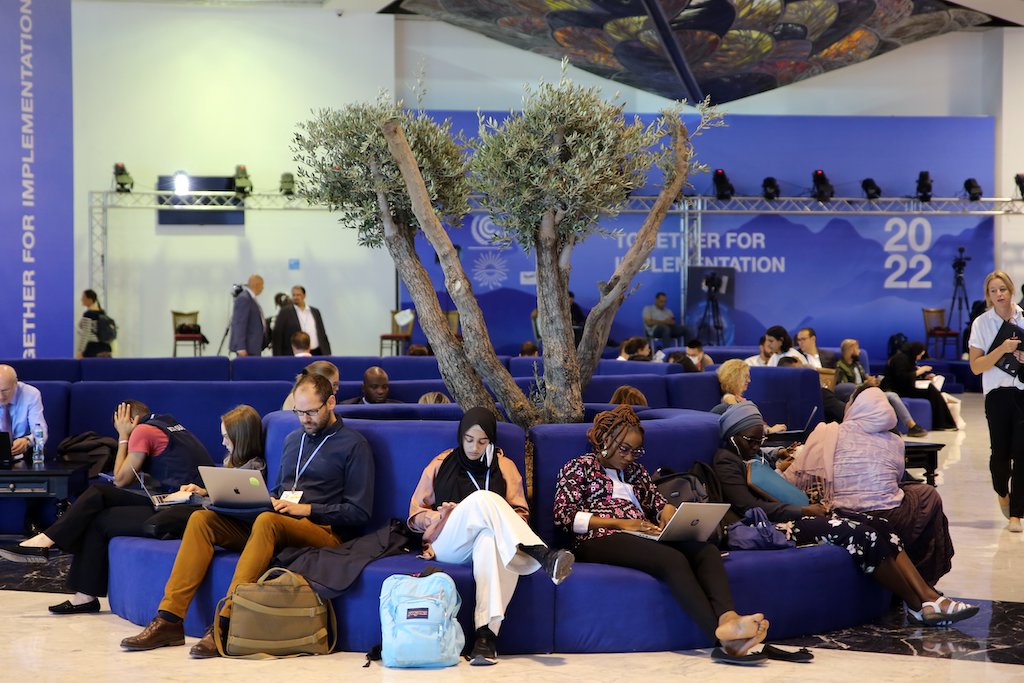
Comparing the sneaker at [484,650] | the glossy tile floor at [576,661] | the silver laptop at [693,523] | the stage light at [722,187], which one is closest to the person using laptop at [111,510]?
the glossy tile floor at [576,661]

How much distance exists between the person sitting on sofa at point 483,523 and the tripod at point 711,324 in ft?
46.5

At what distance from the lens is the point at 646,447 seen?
5.36 metres

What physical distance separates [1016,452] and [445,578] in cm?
432

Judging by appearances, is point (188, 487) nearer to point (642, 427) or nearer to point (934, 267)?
point (642, 427)

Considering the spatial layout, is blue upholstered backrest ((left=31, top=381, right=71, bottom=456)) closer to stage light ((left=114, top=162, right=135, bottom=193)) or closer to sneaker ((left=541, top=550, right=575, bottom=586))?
sneaker ((left=541, top=550, right=575, bottom=586))

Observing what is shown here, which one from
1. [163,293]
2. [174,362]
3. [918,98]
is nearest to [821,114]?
[918,98]

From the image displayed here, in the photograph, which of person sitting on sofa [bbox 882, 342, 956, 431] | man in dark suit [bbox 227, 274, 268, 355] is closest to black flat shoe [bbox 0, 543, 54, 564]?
Answer: man in dark suit [bbox 227, 274, 268, 355]

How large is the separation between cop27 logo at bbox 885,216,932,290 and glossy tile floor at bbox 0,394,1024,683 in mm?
14784

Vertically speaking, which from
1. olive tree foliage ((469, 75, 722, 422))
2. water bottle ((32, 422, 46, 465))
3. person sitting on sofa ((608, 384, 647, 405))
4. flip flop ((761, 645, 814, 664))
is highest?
olive tree foliage ((469, 75, 722, 422))

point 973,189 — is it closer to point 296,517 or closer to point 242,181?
point 242,181

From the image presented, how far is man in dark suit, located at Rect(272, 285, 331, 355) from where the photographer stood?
1323 centimetres

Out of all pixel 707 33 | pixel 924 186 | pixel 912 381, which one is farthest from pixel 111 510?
pixel 924 186

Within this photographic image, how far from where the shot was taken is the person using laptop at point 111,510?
17.4ft

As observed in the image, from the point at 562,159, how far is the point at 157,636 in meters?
3.15
